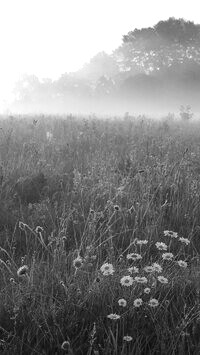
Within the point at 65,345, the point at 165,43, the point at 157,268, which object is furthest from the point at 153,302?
the point at 165,43

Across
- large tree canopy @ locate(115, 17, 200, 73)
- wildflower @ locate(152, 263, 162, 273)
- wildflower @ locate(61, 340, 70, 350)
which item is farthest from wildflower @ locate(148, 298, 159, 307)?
large tree canopy @ locate(115, 17, 200, 73)

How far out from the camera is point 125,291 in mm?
1695

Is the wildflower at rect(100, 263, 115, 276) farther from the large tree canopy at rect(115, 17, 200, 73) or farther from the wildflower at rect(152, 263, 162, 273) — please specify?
the large tree canopy at rect(115, 17, 200, 73)

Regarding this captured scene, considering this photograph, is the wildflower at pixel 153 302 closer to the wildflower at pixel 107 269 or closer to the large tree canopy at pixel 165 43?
the wildflower at pixel 107 269

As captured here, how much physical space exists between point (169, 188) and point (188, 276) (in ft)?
5.22

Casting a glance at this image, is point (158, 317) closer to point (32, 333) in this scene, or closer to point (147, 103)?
point (32, 333)

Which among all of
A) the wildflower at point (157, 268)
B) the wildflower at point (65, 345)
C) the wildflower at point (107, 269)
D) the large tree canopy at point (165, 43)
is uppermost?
the large tree canopy at point (165, 43)

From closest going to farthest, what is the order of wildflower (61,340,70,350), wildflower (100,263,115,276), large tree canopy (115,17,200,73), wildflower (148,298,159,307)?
wildflower (61,340,70,350) < wildflower (148,298,159,307) < wildflower (100,263,115,276) < large tree canopy (115,17,200,73)

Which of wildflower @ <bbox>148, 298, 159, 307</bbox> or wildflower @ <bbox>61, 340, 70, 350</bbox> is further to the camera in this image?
wildflower @ <bbox>148, 298, 159, 307</bbox>

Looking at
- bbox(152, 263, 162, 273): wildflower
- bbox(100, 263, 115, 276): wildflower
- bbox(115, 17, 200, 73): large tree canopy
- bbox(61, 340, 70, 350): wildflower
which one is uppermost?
bbox(115, 17, 200, 73): large tree canopy

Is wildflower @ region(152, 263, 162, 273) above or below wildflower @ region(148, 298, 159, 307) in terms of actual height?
above

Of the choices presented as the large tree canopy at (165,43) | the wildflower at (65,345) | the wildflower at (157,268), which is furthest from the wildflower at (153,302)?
the large tree canopy at (165,43)

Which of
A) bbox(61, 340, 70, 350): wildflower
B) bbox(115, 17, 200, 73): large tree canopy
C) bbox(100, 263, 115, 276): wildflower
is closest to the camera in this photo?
bbox(61, 340, 70, 350): wildflower

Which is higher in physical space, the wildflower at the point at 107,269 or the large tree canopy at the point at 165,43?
the large tree canopy at the point at 165,43
